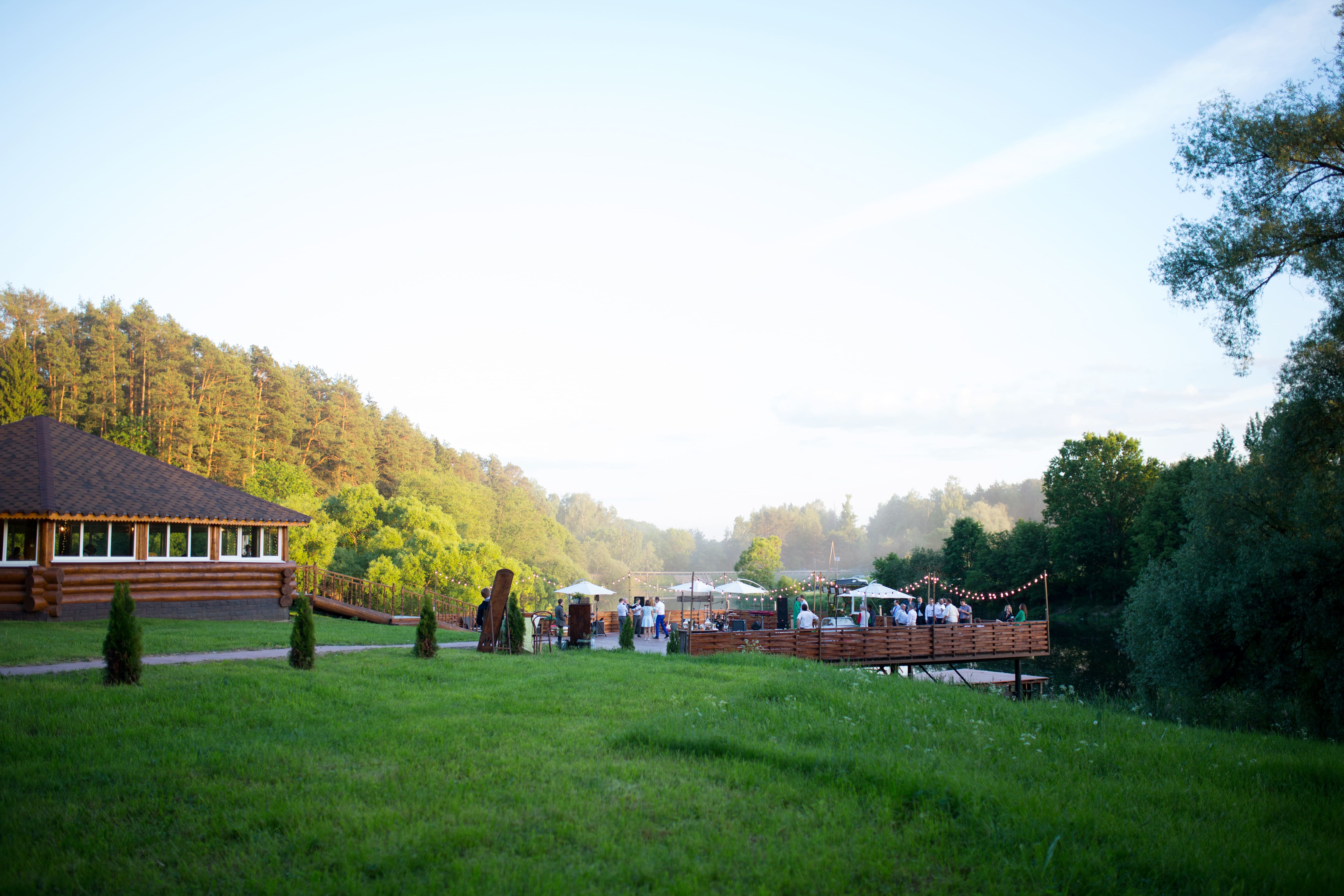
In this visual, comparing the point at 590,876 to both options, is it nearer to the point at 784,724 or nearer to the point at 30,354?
the point at 784,724

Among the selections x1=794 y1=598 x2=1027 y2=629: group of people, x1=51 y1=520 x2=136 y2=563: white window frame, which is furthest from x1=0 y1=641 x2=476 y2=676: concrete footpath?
x1=794 y1=598 x2=1027 y2=629: group of people

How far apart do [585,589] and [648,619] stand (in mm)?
2573

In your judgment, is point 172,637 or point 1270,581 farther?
point 1270,581

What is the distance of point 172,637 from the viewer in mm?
15477

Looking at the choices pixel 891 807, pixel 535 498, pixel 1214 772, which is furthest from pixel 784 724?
pixel 535 498

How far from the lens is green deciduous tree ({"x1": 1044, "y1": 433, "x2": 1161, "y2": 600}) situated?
5359cm

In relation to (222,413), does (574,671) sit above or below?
below

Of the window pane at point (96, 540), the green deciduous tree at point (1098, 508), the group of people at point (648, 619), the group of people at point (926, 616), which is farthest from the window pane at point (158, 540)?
the green deciduous tree at point (1098, 508)

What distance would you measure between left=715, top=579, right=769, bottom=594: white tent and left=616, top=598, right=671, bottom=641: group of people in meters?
2.35

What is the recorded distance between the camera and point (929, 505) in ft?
500

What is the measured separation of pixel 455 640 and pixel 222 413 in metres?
33.5

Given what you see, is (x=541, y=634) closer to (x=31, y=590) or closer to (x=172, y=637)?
(x=172, y=637)

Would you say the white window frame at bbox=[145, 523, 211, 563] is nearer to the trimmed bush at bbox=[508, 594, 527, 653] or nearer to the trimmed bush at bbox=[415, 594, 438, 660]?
the trimmed bush at bbox=[508, 594, 527, 653]

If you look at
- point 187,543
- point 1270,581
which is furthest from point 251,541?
point 1270,581
